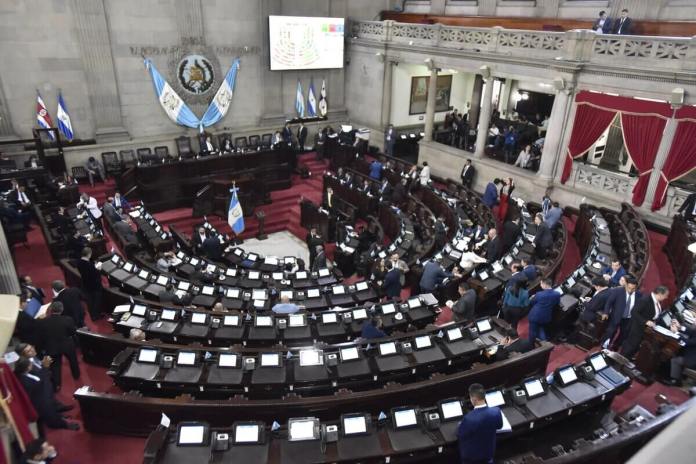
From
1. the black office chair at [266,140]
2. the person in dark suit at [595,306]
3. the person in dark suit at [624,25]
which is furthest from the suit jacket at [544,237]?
the black office chair at [266,140]

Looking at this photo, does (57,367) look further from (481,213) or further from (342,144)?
(342,144)

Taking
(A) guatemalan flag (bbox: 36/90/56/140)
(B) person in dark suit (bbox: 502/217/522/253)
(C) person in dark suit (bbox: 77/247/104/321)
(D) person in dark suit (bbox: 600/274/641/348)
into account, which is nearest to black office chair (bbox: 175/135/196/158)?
(A) guatemalan flag (bbox: 36/90/56/140)

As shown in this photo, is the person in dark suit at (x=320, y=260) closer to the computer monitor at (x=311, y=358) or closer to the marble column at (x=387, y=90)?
the computer monitor at (x=311, y=358)

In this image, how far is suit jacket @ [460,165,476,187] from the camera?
16.8 m

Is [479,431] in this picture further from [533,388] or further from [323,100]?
[323,100]

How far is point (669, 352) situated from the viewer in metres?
6.91

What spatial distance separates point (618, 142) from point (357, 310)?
45.7 feet

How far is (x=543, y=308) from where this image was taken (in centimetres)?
776

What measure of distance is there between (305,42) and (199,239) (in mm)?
11399

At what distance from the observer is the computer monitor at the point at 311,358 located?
668cm

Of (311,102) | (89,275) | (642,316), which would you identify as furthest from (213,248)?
(311,102)

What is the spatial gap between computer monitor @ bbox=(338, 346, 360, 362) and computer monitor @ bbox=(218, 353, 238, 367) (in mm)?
1474

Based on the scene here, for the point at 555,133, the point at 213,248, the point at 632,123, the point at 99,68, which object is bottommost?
the point at 213,248

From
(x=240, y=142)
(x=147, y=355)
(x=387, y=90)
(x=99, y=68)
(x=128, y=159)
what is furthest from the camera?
(x=387, y=90)
